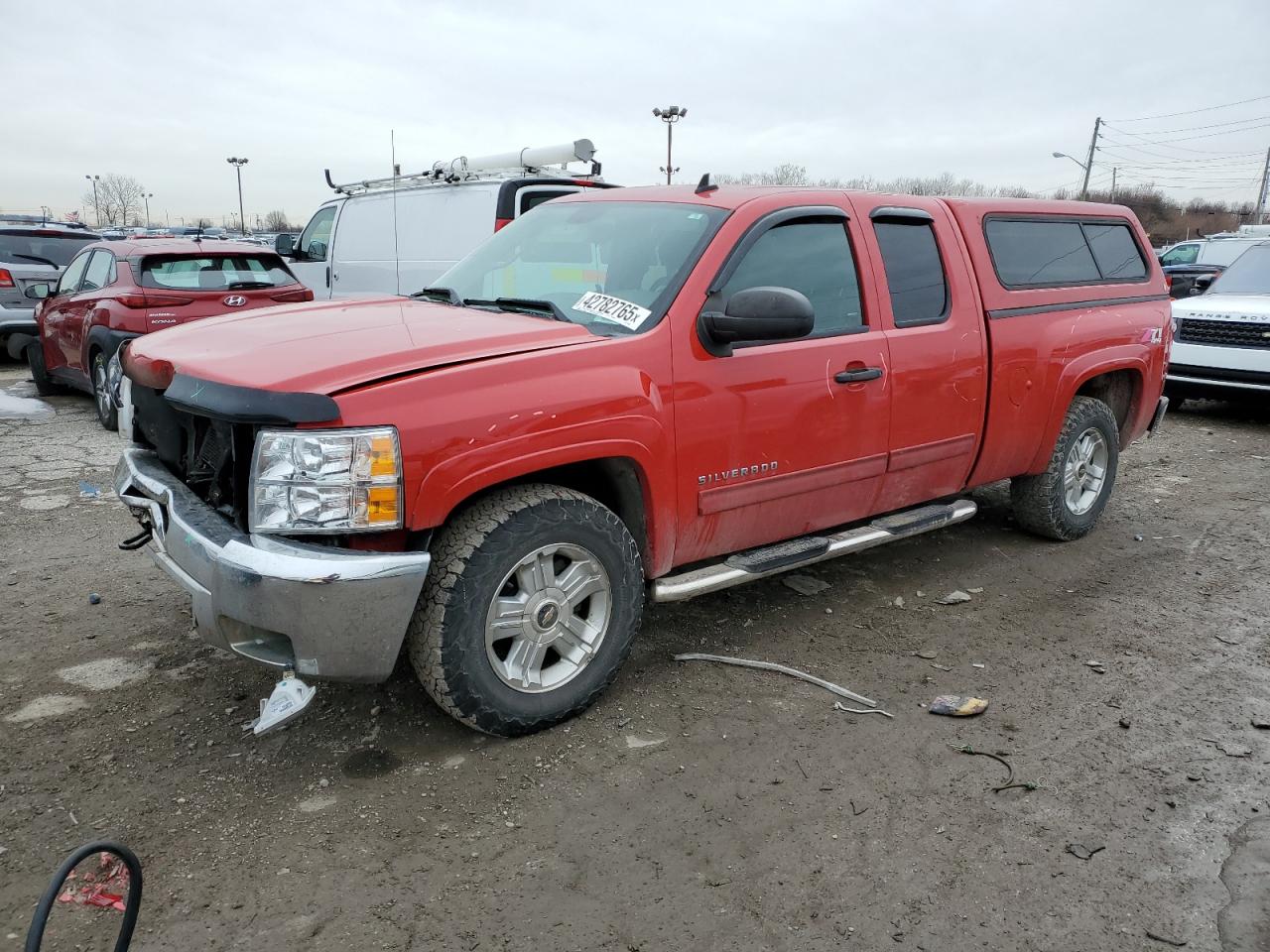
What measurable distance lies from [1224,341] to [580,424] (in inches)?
345

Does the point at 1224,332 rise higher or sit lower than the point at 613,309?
lower

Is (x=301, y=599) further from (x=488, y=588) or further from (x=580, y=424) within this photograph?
(x=580, y=424)

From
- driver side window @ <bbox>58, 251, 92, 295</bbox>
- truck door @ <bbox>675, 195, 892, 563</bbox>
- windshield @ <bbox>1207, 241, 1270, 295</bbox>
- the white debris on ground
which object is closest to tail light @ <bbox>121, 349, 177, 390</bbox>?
truck door @ <bbox>675, 195, 892, 563</bbox>

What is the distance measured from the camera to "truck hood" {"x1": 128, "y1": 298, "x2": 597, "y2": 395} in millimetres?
2836

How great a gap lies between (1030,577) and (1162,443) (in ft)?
15.1

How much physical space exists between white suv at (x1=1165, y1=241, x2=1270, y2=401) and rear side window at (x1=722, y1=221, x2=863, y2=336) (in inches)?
273

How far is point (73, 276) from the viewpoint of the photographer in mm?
8930

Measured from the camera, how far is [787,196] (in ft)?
12.8

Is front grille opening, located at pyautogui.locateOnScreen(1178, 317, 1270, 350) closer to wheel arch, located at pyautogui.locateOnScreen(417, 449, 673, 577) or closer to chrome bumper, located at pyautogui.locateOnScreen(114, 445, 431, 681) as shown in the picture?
wheel arch, located at pyautogui.locateOnScreen(417, 449, 673, 577)

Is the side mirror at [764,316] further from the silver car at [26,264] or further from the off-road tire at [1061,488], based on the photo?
the silver car at [26,264]

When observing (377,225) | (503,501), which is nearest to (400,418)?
(503,501)

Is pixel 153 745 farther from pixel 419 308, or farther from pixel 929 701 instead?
pixel 929 701

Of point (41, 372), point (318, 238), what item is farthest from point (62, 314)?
point (318, 238)

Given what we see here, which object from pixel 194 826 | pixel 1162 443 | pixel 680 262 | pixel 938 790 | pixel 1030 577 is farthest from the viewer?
pixel 1162 443
